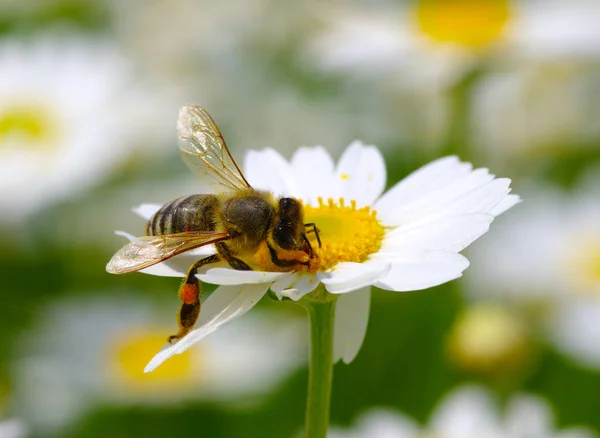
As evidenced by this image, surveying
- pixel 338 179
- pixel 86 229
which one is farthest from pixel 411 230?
pixel 86 229

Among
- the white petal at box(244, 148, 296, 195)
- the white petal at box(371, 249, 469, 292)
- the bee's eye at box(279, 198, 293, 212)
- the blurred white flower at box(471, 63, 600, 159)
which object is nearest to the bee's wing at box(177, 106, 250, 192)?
the white petal at box(244, 148, 296, 195)

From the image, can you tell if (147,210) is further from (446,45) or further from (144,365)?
(446,45)

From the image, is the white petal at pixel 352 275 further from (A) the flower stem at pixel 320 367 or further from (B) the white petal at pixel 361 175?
(B) the white petal at pixel 361 175

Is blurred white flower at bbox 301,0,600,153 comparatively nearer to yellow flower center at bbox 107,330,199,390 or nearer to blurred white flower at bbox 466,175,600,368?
blurred white flower at bbox 466,175,600,368

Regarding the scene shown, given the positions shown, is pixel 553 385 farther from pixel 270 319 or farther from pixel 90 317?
pixel 90 317

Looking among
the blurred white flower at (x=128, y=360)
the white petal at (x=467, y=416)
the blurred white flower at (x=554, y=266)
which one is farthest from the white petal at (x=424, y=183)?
the blurred white flower at (x=128, y=360)
